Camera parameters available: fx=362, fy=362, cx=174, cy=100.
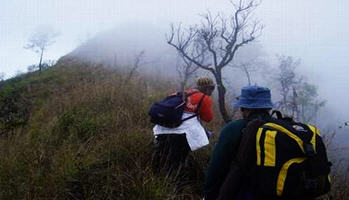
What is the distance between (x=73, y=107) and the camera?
6688 millimetres

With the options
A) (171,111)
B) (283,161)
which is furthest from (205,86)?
(283,161)

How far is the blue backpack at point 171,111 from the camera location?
163 inches

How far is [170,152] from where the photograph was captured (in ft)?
14.1

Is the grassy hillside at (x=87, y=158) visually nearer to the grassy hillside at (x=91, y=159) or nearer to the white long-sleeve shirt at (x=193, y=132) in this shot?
the grassy hillside at (x=91, y=159)

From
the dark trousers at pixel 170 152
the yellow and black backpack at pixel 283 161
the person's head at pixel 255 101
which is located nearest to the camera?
the yellow and black backpack at pixel 283 161

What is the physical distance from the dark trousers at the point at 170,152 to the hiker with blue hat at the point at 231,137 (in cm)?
169

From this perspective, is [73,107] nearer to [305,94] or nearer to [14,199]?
[14,199]

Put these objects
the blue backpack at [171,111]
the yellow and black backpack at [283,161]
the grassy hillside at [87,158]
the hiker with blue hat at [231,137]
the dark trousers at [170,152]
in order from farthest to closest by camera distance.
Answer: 1. the dark trousers at [170,152]
2. the blue backpack at [171,111]
3. the grassy hillside at [87,158]
4. the hiker with blue hat at [231,137]
5. the yellow and black backpack at [283,161]

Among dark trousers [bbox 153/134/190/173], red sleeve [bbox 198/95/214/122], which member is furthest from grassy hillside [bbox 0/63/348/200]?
red sleeve [bbox 198/95/214/122]

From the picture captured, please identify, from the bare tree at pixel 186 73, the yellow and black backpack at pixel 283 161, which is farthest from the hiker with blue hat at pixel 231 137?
the bare tree at pixel 186 73

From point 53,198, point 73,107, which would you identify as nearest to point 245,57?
point 73,107

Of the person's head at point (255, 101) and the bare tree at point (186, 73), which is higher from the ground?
the person's head at point (255, 101)

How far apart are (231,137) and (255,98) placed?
1.23 feet

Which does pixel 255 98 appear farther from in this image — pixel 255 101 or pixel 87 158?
pixel 87 158
